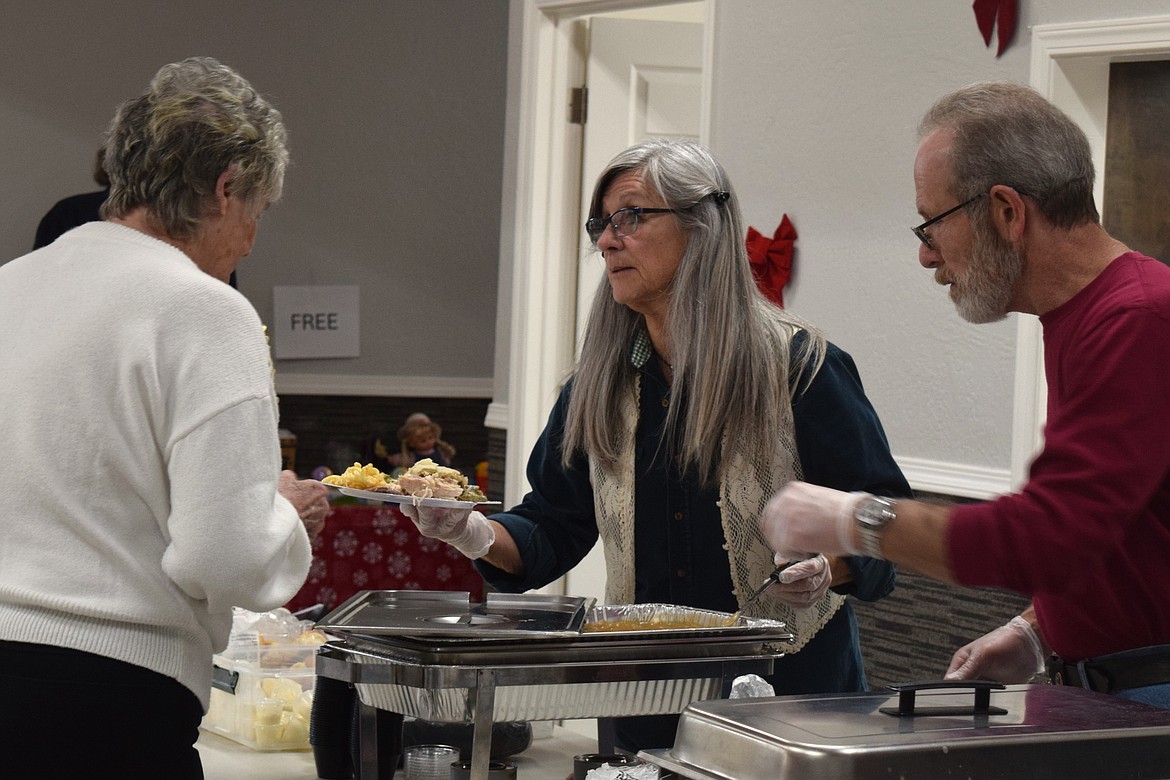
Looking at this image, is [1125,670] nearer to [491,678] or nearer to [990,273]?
[990,273]

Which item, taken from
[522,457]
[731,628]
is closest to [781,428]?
[731,628]

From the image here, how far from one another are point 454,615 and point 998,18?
7.32 feet

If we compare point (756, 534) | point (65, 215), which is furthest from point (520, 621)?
point (65, 215)

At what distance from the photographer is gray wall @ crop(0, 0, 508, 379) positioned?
624 cm

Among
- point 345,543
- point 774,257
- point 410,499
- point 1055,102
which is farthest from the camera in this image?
point 345,543

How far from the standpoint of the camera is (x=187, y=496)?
1.51 meters

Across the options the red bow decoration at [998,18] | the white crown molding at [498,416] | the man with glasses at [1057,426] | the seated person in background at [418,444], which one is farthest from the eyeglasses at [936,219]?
the seated person in background at [418,444]

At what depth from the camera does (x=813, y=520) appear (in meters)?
1.49

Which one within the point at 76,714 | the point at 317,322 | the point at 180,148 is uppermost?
the point at 180,148

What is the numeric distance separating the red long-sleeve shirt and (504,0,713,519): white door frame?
322cm

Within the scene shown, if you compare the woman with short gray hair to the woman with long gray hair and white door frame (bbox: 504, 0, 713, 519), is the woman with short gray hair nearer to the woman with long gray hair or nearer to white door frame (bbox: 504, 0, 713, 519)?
the woman with long gray hair

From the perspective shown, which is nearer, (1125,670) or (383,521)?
(1125,670)

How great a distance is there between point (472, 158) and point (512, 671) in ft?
18.0

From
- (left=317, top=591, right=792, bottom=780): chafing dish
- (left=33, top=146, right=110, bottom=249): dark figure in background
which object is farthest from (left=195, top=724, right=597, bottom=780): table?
(left=33, top=146, right=110, bottom=249): dark figure in background
